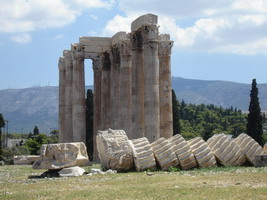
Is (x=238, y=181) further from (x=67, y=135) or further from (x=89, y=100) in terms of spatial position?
(x=89, y=100)

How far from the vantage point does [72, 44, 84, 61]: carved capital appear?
42156 millimetres

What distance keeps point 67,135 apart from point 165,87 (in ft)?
44.6

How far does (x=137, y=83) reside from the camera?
36.2 m

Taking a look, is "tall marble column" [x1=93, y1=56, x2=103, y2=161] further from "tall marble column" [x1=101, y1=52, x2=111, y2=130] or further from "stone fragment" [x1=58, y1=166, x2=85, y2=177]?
"stone fragment" [x1=58, y1=166, x2=85, y2=177]

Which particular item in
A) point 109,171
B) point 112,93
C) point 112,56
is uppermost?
point 112,56

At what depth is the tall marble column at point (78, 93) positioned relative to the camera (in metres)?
42.2

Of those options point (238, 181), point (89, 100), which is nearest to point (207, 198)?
point (238, 181)

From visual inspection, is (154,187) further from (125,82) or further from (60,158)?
(125,82)

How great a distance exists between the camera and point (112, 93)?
41.4 m

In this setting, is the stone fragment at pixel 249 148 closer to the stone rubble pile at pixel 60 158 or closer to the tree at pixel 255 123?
the stone rubble pile at pixel 60 158

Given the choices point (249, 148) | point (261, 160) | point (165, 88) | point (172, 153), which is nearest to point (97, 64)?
point (165, 88)

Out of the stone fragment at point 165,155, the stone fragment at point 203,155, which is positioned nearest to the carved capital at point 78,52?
the stone fragment at point 165,155

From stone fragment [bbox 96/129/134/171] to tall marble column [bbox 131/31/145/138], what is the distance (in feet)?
37.7

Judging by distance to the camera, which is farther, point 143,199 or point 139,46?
point 139,46
